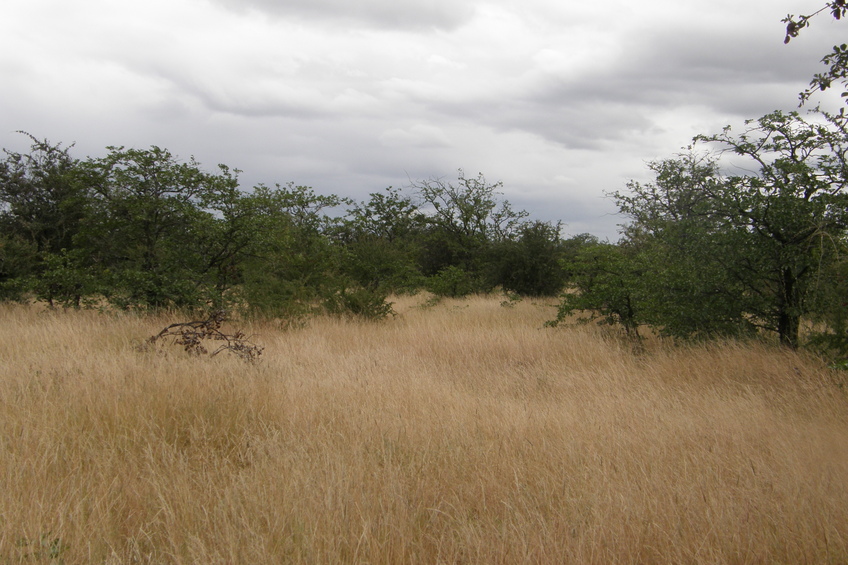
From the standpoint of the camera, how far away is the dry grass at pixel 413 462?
2.97 meters

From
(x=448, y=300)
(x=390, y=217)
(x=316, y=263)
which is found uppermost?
(x=390, y=217)

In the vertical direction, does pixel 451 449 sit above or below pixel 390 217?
below

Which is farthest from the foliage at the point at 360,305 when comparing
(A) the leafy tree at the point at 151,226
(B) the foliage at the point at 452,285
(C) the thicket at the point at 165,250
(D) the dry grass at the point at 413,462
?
(B) the foliage at the point at 452,285

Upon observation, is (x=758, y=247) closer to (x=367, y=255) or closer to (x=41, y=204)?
(x=367, y=255)

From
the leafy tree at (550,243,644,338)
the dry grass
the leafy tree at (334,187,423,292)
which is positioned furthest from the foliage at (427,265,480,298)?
the dry grass

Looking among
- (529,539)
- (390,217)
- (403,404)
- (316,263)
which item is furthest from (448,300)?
(529,539)

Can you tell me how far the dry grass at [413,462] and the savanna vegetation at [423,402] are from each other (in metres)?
0.02

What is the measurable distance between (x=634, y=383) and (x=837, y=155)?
4358 mm

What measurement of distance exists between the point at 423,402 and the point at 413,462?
5.43 feet

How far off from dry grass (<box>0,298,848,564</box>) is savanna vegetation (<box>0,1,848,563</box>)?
2 cm

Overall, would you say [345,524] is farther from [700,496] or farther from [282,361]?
[282,361]

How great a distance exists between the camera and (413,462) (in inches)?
158

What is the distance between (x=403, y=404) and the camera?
5.53 metres

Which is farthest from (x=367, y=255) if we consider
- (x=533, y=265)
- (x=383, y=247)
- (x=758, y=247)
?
(x=758, y=247)
